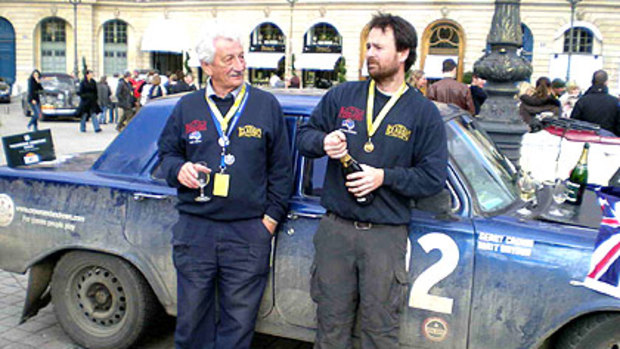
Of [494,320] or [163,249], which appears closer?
[494,320]

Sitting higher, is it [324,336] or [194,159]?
[194,159]

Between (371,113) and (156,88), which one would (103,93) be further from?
(371,113)

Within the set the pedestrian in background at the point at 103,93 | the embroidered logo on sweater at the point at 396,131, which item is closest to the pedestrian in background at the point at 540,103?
the embroidered logo on sweater at the point at 396,131

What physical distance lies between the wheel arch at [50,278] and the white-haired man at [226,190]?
0.46m

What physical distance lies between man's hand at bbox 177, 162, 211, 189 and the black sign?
5.93 ft

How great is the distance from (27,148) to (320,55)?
3758cm

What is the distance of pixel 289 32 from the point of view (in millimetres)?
41719

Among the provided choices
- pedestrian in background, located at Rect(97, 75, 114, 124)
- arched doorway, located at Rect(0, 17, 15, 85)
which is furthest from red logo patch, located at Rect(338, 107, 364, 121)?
arched doorway, located at Rect(0, 17, 15, 85)

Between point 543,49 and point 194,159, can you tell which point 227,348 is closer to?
point 194,159

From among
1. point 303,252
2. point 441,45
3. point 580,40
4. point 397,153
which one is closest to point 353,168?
point 397,153

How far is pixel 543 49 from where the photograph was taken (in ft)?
121

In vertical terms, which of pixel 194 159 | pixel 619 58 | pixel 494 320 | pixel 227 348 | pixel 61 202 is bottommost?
pixel 227 348

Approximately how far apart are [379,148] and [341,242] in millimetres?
525

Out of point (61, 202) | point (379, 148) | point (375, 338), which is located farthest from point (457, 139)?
point (61, 202)
